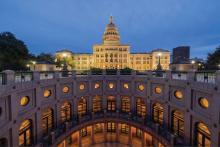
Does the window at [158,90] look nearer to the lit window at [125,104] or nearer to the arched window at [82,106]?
the lit window at [125,104]

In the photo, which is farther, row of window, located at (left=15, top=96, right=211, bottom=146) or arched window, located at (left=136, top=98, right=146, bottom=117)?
arched window, located at (left=136, top=98, right=146, bottom=117)

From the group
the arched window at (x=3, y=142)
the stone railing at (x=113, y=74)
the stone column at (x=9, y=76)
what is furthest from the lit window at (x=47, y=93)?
the arched window at (x=3, y=142)

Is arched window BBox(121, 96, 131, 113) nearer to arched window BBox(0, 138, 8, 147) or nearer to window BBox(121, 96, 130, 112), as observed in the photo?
window BBox(121, 96, 130, 112)

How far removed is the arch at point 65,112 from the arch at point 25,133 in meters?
4.91

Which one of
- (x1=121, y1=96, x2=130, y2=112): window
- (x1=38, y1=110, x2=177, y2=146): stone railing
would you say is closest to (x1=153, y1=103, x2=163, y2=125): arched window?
(x1=38, y1=110, x2=177, y2=146): stone railing

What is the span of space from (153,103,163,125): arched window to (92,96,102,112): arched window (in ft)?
29.4

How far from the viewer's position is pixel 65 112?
18.8 meters

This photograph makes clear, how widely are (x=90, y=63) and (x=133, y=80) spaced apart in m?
77.6

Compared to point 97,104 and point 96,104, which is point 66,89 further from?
point 97,104

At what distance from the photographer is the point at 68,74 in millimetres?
19500

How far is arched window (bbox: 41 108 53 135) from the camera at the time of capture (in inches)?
608

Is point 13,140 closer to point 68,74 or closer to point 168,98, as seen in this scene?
point 68,74

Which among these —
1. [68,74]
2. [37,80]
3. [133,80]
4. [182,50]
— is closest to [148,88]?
[133,80]

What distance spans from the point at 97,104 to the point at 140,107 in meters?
7.17
